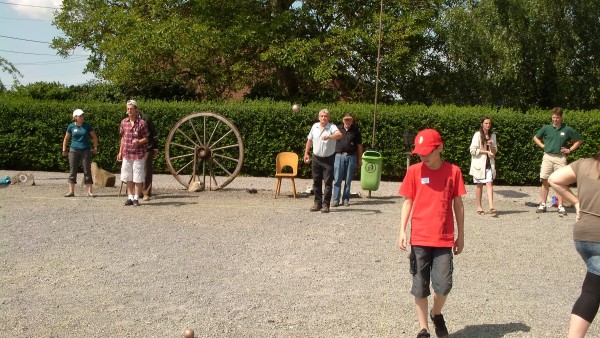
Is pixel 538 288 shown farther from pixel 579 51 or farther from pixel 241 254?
pixel 579 51

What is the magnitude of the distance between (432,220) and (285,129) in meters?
11.7

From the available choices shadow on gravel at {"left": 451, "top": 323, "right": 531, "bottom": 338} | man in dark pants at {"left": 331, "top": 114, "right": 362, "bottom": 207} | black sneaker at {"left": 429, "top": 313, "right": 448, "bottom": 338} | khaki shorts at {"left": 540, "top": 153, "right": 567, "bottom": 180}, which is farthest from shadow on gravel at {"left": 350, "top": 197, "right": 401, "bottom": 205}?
black sneaker at {"left": 429, "top": 313, "right": 448, "bottom": 338}

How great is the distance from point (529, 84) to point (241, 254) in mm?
14749

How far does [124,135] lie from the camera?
11.3 meters

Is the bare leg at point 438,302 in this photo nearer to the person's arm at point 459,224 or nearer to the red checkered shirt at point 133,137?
the person's arm at point 459,224

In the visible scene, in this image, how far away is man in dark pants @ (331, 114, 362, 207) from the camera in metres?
11.7

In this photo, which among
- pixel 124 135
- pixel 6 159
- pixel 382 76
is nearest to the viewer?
pixel 124 135

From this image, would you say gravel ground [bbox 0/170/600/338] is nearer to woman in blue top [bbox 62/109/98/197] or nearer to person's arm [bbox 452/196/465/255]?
person's arm [bbox 452/196/465/255]

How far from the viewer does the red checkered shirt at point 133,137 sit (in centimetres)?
1123

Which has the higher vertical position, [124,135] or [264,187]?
[124,135]

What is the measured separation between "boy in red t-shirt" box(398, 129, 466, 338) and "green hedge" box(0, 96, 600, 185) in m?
10.6

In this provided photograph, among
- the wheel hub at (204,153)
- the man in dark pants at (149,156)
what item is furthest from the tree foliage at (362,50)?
the man in dark pants at (149,156)

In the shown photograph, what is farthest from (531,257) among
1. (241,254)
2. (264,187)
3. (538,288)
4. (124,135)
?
(264,187)

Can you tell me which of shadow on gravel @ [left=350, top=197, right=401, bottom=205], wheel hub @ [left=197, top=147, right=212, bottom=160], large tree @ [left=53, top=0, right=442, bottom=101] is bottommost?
shadow on gravel @ [left=350, top=197, right=401, bottom=205]
